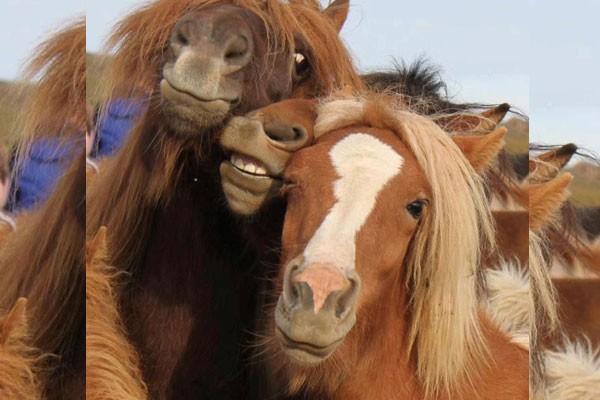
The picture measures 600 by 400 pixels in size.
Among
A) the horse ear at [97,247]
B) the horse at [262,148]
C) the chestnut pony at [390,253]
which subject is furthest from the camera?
the horse ear at [97,247]

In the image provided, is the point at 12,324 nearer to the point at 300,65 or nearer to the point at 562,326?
the point at 300,65

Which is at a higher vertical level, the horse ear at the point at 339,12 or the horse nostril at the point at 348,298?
the horse ear at the point at 339,12

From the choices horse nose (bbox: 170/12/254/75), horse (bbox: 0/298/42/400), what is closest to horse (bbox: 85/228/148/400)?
horse (bbox: 0/298/42/400)

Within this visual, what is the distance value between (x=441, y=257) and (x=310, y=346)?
447mm

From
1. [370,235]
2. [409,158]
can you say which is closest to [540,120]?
[409,158]

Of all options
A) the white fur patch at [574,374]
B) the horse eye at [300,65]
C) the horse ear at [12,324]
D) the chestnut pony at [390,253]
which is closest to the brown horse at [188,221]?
the horse eye at [300,65]

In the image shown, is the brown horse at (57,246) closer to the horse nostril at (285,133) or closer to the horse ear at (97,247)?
the horse ear at (97,247)

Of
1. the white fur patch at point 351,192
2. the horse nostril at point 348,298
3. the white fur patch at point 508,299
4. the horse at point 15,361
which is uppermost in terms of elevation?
the white fur patch at point 351,192

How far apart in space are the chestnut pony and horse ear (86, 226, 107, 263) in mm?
606

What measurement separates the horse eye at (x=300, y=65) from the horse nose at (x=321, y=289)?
81 centimetres

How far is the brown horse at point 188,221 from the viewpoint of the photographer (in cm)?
293

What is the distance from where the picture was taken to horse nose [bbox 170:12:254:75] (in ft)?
8.93

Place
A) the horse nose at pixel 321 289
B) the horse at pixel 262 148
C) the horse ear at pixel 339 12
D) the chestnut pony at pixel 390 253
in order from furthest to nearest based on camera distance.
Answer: the horse ear at pixel 339 12 < the horse at pixel 262 148 < the chestnut pony at pixel 390 253 < the horse nose at pixel 321 289

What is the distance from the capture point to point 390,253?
251cm
